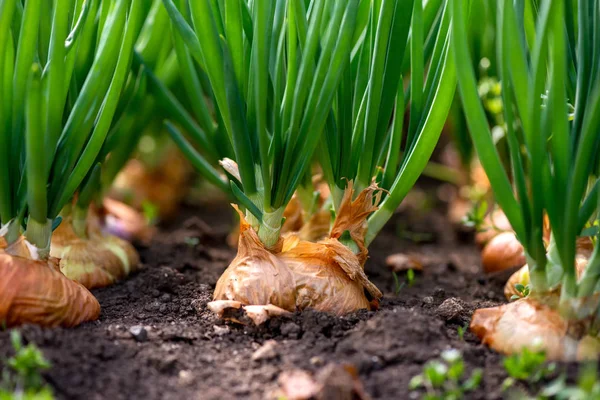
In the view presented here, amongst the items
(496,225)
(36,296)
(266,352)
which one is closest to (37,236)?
(36,296)

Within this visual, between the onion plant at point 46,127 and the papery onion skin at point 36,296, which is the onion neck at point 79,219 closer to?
the onion plant at point 46,127

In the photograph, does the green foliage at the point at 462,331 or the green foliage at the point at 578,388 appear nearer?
the green foliage at the point at 578,388

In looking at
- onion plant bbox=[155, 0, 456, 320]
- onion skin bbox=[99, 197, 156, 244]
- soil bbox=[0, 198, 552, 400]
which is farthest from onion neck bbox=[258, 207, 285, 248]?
onion skin bbox=[99, 197, 156, 244]

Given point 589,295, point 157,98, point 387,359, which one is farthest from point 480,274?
point 157,98

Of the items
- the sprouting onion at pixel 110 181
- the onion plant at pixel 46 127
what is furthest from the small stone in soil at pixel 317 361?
the sprouting onion at pixel 110 181

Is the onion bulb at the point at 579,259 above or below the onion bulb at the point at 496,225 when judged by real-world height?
above

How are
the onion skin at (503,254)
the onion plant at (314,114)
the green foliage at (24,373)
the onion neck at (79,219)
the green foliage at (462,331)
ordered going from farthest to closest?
1. the onion skin at (503,254)
2. the onion neck at (79,219)
3. the onion plant at (314,114)
4. the green foliage at (462,331)
5. the green foliage at (24,373)

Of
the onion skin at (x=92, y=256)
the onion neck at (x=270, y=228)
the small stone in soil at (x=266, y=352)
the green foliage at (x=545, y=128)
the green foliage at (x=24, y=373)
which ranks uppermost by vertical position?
the green foliage at (x=545, y=128)
